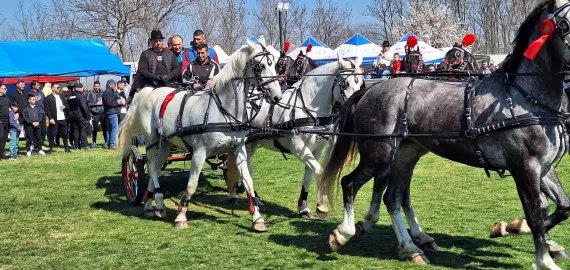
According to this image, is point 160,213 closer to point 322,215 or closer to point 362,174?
point 322,215

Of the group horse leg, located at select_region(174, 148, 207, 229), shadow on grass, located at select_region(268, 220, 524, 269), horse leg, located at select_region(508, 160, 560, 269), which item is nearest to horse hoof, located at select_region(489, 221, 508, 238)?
shadow on grass, located at select_region(268, 220, 524, 269)

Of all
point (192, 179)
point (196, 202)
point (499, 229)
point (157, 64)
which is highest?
point (157, 64)

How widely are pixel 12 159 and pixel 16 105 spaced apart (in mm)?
1820

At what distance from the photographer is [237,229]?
7977 millimetres

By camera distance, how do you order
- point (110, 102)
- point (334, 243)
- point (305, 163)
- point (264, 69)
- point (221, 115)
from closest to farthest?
point (334, 243), point (264, 69), point (221, 115), point (305, 163), point (110, 102)

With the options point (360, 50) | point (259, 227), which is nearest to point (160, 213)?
point (259, 227)

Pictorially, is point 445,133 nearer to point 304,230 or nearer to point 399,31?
point 304,230

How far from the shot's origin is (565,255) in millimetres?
6031

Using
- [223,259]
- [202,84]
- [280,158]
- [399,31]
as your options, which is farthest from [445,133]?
[399,31]

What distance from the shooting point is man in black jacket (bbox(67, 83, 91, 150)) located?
18.9 m

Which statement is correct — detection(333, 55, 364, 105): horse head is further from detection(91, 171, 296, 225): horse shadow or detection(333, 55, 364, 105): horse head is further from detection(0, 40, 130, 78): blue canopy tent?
→ detection(0, 40, 130, 78): blue canopy tent

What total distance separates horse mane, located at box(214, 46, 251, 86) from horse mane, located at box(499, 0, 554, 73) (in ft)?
10.3

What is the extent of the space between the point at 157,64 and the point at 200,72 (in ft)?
2.60

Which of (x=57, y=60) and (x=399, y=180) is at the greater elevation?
(x=57, y=60)
